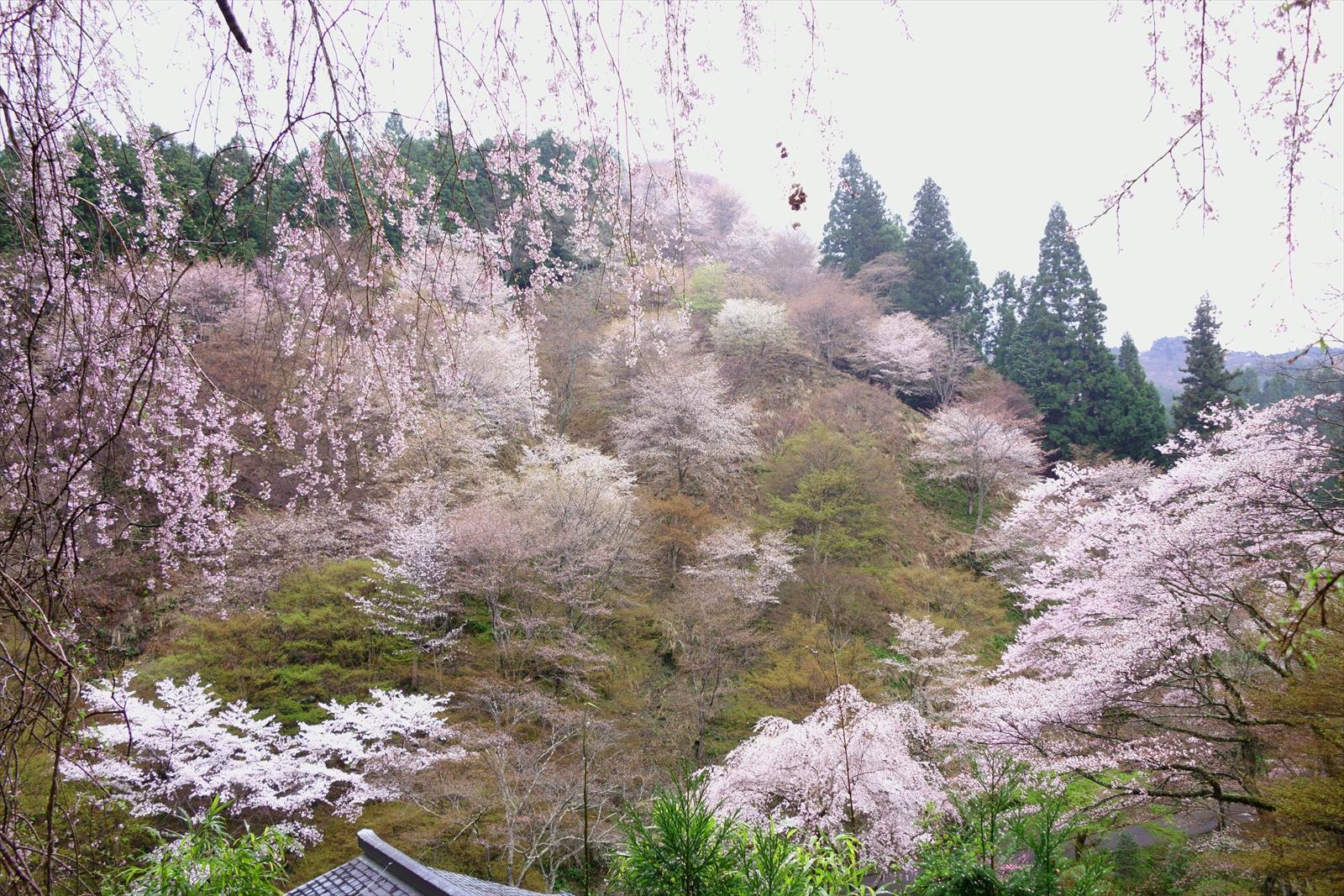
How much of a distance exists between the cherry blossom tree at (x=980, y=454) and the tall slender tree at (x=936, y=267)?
18.6ft

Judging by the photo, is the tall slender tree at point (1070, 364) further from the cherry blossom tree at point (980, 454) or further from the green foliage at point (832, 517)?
the green foliage at point (832, 517)

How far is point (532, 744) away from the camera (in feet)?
29.5

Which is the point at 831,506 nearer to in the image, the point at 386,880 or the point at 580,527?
the point at 580,527

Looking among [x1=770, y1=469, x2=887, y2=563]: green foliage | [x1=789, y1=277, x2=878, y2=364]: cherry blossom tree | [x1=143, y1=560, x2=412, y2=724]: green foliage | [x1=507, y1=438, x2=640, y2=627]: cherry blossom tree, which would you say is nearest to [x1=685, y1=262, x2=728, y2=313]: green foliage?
[x1=789, y1=277, x2=878, y2=364]: cherry blossom tree

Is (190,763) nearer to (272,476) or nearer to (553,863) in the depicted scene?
(553,863)

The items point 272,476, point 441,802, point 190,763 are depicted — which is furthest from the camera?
point 272,476

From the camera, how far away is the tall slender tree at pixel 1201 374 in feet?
60.2

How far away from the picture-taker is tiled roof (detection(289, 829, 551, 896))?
427 centimetres

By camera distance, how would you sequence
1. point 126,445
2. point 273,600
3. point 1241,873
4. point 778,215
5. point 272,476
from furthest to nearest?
1. point 778,215
2. point 272,476
3. point 273,600
4. point 1241,873
5. point 126,445

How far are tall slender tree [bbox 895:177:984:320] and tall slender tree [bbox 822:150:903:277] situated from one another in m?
1.41

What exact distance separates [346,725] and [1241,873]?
10295 mm

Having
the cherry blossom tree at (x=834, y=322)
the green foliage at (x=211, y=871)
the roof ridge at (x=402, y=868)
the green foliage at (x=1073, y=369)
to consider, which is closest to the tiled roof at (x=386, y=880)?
the roof ridge at (x=402, y=868)

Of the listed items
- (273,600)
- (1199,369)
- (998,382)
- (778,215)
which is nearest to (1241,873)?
(273,600)

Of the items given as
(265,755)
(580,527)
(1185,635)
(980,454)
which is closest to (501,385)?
(580,527)
